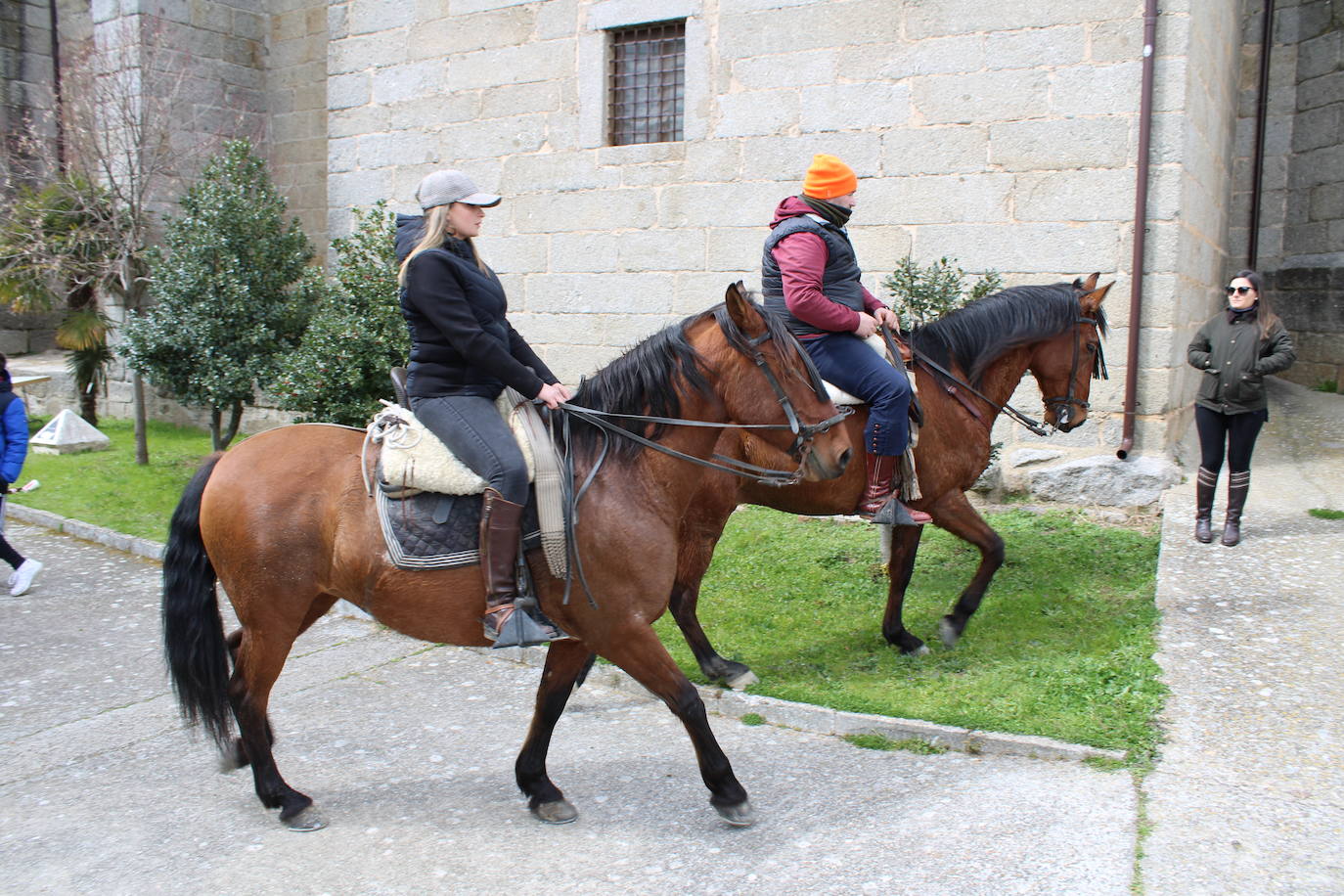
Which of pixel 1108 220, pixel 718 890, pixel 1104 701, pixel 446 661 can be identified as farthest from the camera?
pixel 1108 220

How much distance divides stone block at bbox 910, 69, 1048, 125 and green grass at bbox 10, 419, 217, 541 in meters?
7.48

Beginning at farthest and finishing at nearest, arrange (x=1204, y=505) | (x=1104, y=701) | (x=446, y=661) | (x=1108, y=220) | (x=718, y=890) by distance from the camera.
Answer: (x=1108, y=220) → (x=1204, y=505) → (x=446, y=661) → (x=1104, y=701) → (x=718, y=890)

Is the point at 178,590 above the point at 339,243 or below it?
below

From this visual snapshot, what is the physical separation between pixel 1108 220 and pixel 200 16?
39.4 feet

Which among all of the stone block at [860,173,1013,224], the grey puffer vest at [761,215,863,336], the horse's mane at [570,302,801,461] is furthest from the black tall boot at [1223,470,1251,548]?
the horse's mane at [570,302,801,461]

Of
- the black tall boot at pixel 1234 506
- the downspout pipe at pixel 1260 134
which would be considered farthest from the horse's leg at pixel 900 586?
the downspout pipe at pixel 1260 134

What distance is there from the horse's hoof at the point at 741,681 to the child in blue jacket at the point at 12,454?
5441 mm

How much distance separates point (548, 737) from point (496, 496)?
106 centimetres

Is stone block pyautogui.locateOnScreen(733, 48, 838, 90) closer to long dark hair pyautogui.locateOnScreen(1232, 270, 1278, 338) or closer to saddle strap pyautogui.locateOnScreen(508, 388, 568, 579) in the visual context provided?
long dark hair pyautogui.locateOnScreen(1232, 270, 1278, 338)

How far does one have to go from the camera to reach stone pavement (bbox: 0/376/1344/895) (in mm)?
3496

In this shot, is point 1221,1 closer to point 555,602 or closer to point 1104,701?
point 1104,701

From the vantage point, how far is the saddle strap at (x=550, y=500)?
374 centimetres


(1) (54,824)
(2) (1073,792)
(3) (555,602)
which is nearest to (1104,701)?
(2) (1073,792)

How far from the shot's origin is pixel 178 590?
407cm
